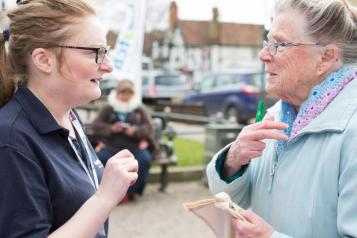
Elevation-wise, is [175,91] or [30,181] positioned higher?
[30,181]

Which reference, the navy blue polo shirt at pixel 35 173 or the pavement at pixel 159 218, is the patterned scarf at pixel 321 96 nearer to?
the navy blue polo shirt at pixel 35 173

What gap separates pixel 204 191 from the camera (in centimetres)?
780

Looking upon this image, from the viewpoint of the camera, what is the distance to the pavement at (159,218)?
19.2 feet

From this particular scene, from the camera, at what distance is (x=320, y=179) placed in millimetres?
1837

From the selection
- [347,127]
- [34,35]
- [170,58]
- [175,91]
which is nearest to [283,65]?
[347,127]

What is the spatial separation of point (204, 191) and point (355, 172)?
242 inches

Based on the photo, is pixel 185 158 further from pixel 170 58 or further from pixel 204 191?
pixel 170 58

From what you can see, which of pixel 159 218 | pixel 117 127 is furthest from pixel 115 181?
pixel 117 127

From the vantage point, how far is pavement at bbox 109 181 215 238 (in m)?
5.86

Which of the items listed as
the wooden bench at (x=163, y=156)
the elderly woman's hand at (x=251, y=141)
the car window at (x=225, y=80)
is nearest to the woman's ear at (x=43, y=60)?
the elderly woman's hand at (x=251, y=141)

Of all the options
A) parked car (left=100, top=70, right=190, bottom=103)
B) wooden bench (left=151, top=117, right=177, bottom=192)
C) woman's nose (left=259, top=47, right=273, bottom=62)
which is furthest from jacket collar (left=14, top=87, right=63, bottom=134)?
parked car (left=100, top=70, right=190, bottom=103)

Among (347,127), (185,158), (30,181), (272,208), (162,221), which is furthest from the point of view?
(185,158)

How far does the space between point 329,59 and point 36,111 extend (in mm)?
1139

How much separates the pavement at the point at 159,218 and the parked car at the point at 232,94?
775 centimetres
